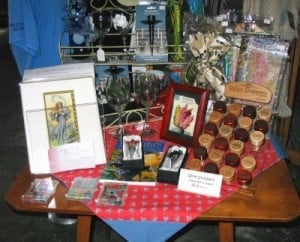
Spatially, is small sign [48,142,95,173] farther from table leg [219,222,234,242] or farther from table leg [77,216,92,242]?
table leg [219,222,234,242]

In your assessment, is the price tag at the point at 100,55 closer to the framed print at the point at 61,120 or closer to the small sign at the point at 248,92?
the framed print at the point at 61,120

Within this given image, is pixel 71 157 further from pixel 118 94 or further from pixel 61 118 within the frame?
pixel 118 94

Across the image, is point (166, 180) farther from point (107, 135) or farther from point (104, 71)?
point (104, 71)

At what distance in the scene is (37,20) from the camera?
1.60 metres

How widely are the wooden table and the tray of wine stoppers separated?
0.05 meters

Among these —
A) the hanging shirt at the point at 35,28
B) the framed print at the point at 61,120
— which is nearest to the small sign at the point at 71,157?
Result: the framed print at the point at 61,120

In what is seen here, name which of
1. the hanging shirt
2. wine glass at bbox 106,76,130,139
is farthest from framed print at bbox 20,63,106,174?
the hanging shirt

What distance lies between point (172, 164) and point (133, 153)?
13 cm

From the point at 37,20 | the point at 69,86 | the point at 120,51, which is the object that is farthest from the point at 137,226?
the point at 37,20

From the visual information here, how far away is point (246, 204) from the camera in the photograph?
969mm

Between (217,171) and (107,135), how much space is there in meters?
0.44

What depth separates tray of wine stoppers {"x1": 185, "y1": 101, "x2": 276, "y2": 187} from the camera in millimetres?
1046

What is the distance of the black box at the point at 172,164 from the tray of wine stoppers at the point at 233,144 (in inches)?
1.0

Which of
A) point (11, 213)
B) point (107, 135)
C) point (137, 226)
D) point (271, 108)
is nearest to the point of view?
point (137, 226)
